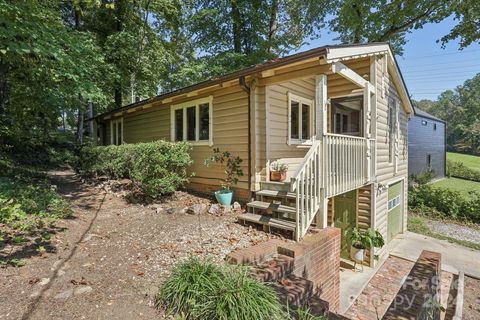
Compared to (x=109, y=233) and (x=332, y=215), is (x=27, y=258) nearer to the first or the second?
(x=109, y=233)

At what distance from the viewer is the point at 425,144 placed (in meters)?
20.3

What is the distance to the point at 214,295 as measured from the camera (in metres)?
2.85

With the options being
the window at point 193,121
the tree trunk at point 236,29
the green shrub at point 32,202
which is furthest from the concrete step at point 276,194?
the tree trunk at point 236,29

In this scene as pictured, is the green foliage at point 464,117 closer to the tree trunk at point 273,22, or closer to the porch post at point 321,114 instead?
the tree trunk at point 273,22

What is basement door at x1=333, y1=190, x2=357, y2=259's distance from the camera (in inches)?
307

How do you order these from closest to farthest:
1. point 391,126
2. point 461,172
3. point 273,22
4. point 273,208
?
1. point 273,208
2. point 391,126
3. point 273,22
4. point 461,172

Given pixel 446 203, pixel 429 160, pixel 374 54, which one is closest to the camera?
pixel 374 54

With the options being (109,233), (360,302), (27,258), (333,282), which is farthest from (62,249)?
(360,302)

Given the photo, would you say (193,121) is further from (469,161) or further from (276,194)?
(469,161)

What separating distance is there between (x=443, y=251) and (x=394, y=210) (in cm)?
192

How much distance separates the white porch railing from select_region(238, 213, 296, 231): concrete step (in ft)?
0.70

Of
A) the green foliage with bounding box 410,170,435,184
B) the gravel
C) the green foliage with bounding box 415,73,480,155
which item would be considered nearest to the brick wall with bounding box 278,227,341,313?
the gravel

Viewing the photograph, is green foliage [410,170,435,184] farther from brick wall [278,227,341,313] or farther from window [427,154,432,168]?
brick wall [278,227,341,313]

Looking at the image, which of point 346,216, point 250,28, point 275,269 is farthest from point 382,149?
point 250,28
